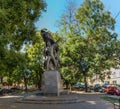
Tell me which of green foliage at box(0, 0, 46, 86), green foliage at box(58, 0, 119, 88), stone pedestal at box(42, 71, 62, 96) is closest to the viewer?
green foliage at box(0, 0, 46, 86)

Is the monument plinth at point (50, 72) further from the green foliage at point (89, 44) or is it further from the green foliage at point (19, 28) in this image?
the green foliage at point (89, 44)

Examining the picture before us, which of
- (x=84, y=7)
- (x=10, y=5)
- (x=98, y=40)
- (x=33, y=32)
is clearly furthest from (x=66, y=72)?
(x=10, y=5)

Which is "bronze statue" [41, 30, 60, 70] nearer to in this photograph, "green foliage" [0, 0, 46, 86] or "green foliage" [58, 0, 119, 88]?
"green foliage" [0, 0, 46, 86]

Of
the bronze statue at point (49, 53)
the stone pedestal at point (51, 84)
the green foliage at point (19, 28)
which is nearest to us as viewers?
the green foliage at point (19, 28)

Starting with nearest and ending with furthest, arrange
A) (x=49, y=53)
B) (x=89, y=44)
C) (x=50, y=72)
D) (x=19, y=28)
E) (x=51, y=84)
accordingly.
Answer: (x=19, y=28)
(x=51, y=84)
(x=50, y=72)
(x=49, y=53)
(x=89, y=44)

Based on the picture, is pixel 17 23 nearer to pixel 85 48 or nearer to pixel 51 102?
pixel 51 102

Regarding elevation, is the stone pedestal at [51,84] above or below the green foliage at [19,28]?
below

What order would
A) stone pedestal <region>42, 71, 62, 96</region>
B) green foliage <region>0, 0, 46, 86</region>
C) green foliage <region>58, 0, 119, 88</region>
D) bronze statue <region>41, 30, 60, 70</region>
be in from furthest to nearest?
1. green foliage <region>58, 0, 119, 88</region>
2. bronze statue <region>41, 30, 60, 70</region>
3. stone pedestal <region>42, 71, 62, 96</region>
4. green foliage <region>0, 0, 46, 86</region>

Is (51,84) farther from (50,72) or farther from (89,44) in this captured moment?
(89,44)

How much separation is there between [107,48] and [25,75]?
1718 centimetres

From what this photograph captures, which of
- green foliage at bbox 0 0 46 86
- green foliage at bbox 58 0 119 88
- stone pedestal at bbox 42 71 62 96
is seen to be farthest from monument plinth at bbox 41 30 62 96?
green foliage at bbox 58 0 119 88

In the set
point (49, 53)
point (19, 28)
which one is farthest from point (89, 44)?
point (19, 28)

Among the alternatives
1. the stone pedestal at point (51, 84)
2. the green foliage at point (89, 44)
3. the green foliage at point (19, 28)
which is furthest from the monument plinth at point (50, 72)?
the green foliage at point (89, 44)

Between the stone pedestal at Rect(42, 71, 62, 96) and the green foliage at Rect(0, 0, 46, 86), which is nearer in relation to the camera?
the green foliage at Rect(0, 0, 46, 86)
